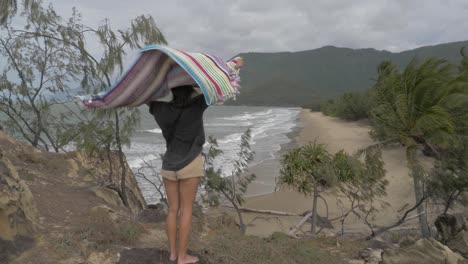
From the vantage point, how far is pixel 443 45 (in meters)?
182

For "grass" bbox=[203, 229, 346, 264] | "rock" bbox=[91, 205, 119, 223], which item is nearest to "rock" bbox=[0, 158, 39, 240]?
"rock" bbox=[91, 205, 119, 223]

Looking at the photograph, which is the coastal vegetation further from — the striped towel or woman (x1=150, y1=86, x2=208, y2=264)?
the striped towel

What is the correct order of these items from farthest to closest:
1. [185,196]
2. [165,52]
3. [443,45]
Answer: [443,45] → [185,196] → [165,52]

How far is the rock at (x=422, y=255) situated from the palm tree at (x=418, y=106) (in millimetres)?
4100

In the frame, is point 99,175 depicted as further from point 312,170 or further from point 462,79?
point 462,79

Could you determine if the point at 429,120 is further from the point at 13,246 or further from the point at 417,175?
the point at 13,246

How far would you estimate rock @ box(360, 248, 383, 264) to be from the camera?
5410 millimetres

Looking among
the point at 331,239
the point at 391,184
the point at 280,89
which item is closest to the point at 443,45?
the point at 280,89

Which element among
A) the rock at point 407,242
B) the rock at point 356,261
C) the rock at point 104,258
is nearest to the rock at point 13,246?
the rock at point 104,258

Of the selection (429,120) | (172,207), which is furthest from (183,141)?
(429,120)

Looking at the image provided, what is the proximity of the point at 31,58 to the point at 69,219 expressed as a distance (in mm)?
7011

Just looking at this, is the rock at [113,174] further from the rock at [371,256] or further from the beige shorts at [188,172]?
the beige shorts at [188,172]

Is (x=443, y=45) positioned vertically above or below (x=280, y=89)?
above

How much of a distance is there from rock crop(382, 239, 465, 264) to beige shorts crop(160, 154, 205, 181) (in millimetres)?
3333
